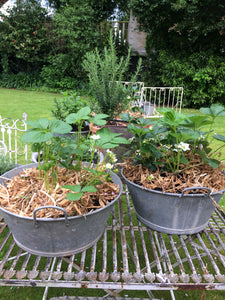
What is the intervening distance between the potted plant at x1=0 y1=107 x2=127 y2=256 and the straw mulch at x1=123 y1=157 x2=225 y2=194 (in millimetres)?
130

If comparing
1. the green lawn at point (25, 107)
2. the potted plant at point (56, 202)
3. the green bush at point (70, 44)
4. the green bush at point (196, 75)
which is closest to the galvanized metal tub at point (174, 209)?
the potted plant at point (56, 202)

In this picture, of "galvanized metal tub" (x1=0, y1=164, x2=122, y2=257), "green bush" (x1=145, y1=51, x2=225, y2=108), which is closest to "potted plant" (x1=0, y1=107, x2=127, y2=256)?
"galvanized metal tub" (x1=0, y1=164, x2=122, y2=257)

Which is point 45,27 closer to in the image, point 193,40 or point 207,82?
point 193,40

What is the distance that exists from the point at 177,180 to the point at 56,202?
0.53 m

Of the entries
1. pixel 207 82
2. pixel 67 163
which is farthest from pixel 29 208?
pixel 207 82

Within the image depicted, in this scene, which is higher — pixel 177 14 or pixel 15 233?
pixel 177 14

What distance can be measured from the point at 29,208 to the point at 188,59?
22.7 ft

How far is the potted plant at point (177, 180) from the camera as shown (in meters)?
0.94

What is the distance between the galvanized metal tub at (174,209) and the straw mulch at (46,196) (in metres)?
0.15

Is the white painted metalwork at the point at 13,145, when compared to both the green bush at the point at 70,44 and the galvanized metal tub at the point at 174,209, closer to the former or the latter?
the galvanized metal tub at the point at 174,209

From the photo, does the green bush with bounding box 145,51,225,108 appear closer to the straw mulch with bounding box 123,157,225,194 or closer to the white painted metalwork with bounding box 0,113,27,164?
the white painted metalwork with bounding box 0,113,27,164

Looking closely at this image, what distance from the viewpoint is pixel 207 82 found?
21.4 feet

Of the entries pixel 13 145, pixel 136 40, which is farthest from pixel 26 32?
pixel 13 145

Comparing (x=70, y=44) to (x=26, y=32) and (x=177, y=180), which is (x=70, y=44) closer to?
(x=26, y=32)
